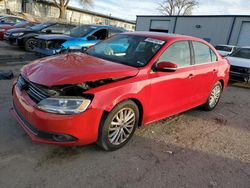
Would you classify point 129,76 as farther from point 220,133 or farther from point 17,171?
point 220,133

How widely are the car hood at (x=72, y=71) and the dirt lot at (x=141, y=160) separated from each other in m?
0.97

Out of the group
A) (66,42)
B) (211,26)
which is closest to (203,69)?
(66,42)

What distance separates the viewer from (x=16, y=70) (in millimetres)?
7051

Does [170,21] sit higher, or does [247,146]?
[170,21]

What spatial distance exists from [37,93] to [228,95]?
585 centimetres

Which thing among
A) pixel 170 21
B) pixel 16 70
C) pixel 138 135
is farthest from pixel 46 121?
pixel 170 21

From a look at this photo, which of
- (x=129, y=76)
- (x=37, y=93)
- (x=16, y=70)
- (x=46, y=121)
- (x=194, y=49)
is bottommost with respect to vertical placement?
(x=16, y=70)

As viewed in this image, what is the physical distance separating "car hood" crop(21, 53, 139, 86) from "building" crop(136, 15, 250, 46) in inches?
837

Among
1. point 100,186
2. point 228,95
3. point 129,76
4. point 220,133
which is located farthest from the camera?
point 228,95

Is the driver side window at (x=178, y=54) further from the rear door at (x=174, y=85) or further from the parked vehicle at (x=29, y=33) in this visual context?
the parked vehicle at (x=29, y=33)

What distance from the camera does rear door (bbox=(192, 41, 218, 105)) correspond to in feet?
13.7

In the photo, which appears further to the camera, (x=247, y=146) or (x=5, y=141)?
(x=247, y=146)

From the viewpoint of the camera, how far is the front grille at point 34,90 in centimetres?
267

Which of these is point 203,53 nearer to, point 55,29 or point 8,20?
point 55,29
